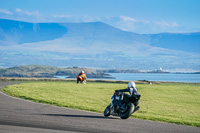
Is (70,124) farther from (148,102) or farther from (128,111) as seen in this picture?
(148,102)

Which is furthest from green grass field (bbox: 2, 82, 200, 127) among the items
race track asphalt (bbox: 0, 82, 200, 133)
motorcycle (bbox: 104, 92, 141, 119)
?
race track asphalt (bbox: 0, 82, 200, 133)

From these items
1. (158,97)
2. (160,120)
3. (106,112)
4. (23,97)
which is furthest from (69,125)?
(158,97)

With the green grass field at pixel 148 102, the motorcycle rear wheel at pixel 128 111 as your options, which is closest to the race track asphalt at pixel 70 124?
the motorcycle rear wheel at pixel 128 111

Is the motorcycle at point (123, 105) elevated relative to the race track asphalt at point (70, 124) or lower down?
elevated

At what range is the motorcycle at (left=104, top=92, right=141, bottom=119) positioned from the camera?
1648 centimetres

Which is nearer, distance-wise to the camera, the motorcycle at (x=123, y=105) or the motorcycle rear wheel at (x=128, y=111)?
the motorcycle rear wheel at (x=128, y=111)

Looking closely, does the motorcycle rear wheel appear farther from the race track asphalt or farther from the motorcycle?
the race track asphalt

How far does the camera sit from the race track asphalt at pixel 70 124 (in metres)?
14.0

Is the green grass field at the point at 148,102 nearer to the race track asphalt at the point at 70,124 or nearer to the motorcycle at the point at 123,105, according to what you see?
the motorcycle at the point at 123,105

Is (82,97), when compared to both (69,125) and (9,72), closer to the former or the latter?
(69,125)

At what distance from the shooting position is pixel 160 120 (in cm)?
1759

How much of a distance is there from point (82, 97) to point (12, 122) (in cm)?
1274

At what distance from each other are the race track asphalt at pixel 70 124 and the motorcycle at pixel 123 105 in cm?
29

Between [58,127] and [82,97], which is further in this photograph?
[82,97]
